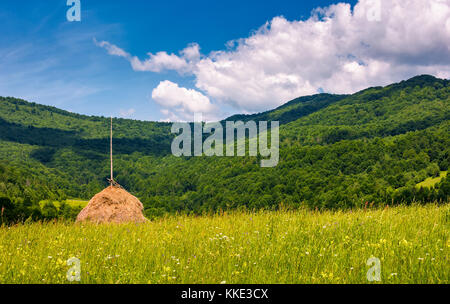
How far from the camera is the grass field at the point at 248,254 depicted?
14.4 feet

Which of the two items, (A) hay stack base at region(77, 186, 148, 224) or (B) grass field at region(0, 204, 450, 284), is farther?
(A) hay stack base at region(77, 186, 148, 224)

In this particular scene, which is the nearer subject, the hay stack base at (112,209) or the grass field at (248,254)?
the grass field at (248,254)

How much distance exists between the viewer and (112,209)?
450 inches

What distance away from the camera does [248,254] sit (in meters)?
5.24

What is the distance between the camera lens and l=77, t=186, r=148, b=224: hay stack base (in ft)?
36.6

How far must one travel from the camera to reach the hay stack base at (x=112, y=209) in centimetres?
1114

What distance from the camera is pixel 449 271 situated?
14.1 feet

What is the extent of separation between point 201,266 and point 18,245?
13.2ft

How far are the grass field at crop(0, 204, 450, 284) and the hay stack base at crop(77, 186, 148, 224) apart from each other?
3.57m

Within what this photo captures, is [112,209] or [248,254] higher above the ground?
[248,254]

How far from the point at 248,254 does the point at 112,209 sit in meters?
7.67

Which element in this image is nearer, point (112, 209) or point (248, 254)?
point (248, 254)

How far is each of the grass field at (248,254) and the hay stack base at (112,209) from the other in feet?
11.7
